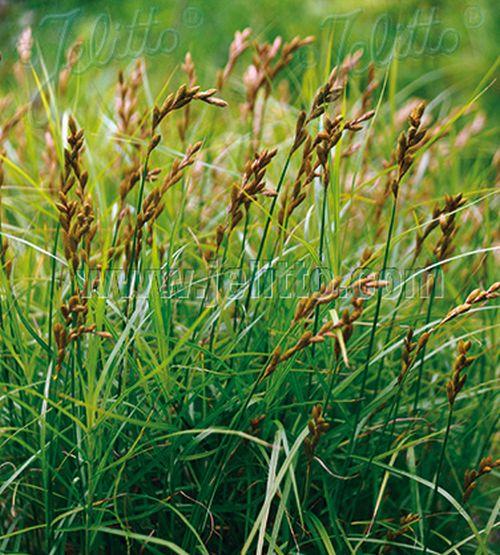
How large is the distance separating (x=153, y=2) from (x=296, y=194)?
164 inches

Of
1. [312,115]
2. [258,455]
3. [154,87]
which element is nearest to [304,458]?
[258,455]

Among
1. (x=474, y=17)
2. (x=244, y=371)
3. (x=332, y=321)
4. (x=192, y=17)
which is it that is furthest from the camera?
(x=192, y=17)

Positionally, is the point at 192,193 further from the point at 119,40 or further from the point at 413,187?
the point at 119,40

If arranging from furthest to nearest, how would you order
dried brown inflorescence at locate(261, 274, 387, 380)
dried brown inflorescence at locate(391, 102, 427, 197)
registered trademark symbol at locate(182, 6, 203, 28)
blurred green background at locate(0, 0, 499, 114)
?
registered trademark symbol at locate(182, 6, 203, 28) → blurred green background at locate(0, 0, 499, 114) → dried brown inflorescence at locate(391, 102, 427, 197) → dried brown inflorescence at locate(261, 274, 387, 380)

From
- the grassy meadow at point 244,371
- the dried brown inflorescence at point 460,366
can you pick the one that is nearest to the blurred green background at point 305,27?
the grassy meadow at point 244,371

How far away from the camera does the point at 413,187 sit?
2.89 metres

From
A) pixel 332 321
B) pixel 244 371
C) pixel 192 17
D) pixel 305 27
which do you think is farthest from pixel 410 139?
pixel 192 17

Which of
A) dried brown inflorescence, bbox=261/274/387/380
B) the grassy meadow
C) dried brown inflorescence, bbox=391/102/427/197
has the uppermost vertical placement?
dried brown inflorescence, bbox=391/102/427/197

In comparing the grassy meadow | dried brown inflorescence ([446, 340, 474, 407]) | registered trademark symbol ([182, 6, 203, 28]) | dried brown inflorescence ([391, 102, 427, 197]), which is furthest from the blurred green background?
dried brown inflorescence ([446, 340, 474, 407])

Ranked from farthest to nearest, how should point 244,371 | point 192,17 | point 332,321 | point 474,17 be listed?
point 192,17 → point 474,17 → point 244,371 → point 332,321

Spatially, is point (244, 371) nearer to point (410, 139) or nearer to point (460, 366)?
point (460, 366)

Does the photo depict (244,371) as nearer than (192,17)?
Yes

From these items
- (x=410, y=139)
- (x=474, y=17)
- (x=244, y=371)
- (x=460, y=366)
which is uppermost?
(x=410, y=139)

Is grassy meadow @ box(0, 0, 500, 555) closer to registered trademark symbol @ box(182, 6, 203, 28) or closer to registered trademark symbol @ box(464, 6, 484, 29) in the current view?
registered trademark symbol @ box(182, 6, 203, 28)
